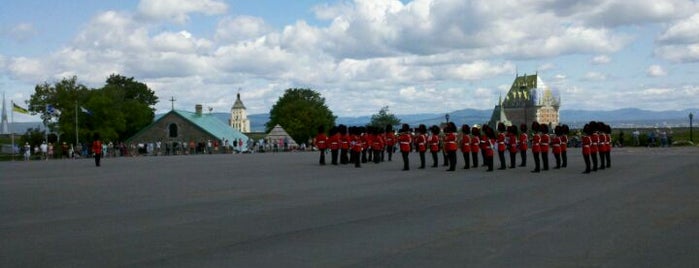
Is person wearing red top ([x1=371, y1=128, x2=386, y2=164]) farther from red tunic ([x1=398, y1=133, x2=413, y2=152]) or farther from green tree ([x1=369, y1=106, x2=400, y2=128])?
green tree ([x1=369, y1=106, x2=400, y2=128])

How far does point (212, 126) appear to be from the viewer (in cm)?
9038

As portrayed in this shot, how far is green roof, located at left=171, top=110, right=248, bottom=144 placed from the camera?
87.4 metres

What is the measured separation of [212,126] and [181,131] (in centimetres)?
372

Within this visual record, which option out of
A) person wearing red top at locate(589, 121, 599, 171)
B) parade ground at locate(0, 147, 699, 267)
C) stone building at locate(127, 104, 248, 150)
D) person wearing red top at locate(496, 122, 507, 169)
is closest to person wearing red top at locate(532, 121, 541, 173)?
person wearing red top at locate(496, 122, 507, 169)

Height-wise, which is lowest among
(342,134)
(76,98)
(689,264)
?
(689,264)

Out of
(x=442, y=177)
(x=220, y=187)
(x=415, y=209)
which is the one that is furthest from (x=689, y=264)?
(x=442, y=177)

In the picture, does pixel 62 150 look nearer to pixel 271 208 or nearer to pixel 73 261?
pixel 271 208

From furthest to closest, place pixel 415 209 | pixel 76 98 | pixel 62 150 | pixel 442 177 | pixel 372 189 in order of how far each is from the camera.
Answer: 1. pixel 76 98
2. pixel 62 150
3. pixel 442 177
4. pixel 372 189
5. pixel 415 209

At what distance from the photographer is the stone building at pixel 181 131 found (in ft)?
285

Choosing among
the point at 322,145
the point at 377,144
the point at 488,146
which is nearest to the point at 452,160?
the point at 488,146

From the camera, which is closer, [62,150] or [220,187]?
[220,187]

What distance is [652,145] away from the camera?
61656 millimetres

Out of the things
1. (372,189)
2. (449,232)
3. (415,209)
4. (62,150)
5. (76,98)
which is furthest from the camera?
(76,98)

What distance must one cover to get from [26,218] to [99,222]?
1603 mm
